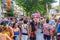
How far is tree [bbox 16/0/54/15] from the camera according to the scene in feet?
161

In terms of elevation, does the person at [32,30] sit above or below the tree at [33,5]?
above

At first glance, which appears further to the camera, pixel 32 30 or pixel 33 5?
pixel 33 5

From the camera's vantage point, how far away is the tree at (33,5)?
161ft

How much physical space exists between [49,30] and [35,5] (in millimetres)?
38617

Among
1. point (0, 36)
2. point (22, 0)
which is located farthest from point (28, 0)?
point (0, 36)

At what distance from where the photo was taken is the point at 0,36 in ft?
17.3

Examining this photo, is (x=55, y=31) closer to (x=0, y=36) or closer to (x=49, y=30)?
(x=49, y=30)

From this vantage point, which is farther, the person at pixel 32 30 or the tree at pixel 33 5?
the tree at pixel 33 5

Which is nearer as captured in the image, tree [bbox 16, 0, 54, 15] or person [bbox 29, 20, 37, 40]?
person [bbox 29, 20, 37, 40]

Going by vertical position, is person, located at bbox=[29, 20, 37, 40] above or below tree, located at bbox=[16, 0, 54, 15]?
above

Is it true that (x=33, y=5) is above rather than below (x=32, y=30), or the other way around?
below

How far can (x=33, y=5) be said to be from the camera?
5016 centimetres

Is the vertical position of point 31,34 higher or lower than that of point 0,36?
lower

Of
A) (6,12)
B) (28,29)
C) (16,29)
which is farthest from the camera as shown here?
(6,12)
